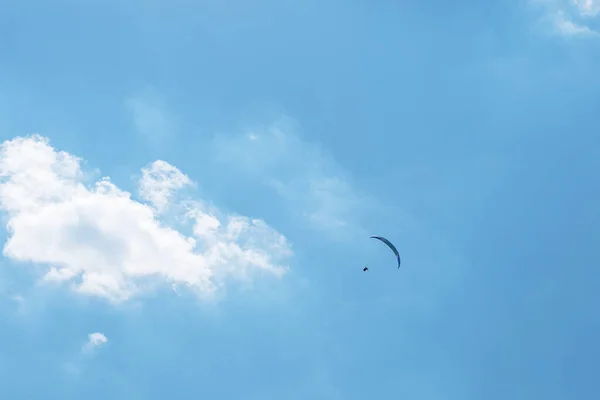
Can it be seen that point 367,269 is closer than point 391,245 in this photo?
No

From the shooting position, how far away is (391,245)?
417 ft

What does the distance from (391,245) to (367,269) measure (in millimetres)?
11613

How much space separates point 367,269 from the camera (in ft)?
448
